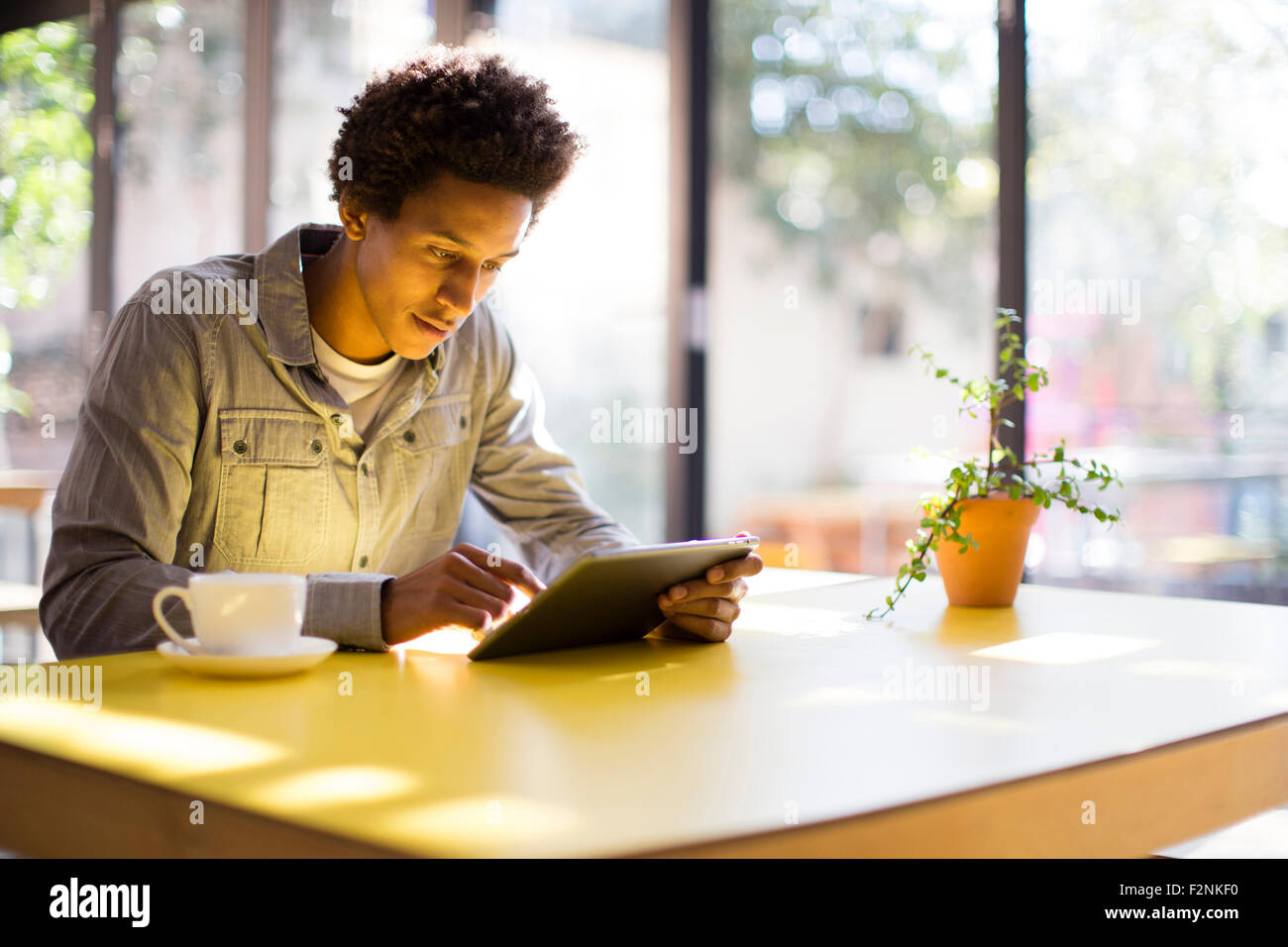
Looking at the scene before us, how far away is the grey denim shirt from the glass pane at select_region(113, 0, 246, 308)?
8.87 feet

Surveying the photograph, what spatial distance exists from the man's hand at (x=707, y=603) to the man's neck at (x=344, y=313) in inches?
28.6

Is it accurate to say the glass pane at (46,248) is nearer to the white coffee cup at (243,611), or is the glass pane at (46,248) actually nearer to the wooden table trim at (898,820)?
the white coffee cup at (243,611)

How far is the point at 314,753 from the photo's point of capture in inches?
29.6

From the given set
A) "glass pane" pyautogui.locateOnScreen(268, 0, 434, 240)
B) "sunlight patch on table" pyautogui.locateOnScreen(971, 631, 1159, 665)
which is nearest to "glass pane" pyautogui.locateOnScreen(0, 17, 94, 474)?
"glass pane" pyautogui.locateOnScreen(268, 0, 434, 240)

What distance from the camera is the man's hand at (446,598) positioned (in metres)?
1.16

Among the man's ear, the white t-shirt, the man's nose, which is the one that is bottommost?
the white t-shirt

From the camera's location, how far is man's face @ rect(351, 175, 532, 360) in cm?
153

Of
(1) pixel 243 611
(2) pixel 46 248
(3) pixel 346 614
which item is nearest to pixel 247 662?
(1) pixel 243 611

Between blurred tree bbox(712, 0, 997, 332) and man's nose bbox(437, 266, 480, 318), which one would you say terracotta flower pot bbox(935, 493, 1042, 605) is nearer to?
man's nose bbox(437, 266, 480, 318)

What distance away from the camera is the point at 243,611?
1.00 metres

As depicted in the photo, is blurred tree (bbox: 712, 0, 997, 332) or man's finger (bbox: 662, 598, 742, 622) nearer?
man's finger (bbox: 662, 598, 742, 622)

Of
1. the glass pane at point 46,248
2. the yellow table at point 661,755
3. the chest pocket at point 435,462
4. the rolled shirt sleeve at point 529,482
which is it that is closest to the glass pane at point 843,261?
the rolled shirt sleeve at point 529,482
